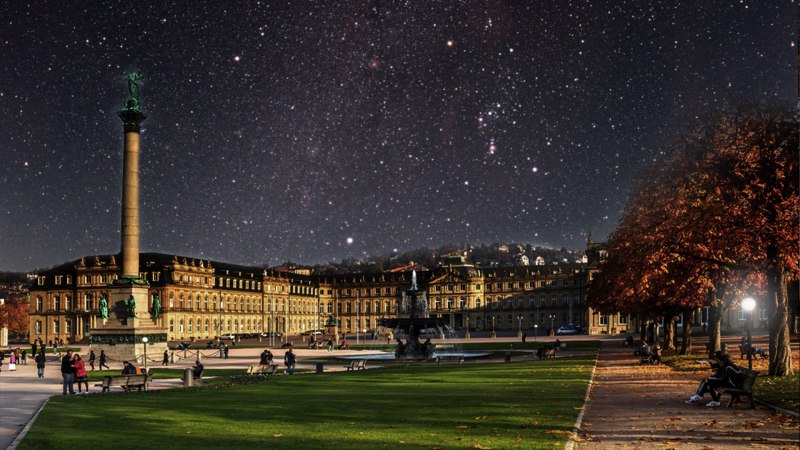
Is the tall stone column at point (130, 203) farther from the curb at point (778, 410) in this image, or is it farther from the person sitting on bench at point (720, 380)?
the curb at point (778, 410)

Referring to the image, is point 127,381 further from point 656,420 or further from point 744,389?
point 744,389

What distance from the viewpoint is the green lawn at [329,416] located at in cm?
1655

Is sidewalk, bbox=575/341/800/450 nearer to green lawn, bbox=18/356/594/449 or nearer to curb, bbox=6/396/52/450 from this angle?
green lawn, bbox=18/356/594/449

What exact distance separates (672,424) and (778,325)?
1580 cm

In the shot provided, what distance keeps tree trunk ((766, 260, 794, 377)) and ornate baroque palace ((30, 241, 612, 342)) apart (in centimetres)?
10295

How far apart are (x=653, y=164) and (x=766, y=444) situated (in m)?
33.1

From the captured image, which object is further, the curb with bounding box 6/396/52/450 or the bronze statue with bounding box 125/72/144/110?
→ the bronze statue with bounding box 125/72/144/110

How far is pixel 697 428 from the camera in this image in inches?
683

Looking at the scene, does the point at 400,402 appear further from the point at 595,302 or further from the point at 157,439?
the point at 595,302

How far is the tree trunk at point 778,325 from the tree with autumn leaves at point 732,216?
0.04 meters

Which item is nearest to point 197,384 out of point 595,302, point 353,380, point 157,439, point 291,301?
point 353,380

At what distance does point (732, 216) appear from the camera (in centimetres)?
3177

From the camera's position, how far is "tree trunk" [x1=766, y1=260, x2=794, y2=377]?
30.7m

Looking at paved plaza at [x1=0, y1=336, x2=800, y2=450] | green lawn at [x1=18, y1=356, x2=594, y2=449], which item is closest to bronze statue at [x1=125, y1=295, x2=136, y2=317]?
paved plaza at [x1=0, y1=336, x2=800, y2=450]
